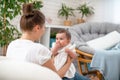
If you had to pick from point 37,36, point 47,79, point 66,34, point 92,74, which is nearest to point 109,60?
point 92,74

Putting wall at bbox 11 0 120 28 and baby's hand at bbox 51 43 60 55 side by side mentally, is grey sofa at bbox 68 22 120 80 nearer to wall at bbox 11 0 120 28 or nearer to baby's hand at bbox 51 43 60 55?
wall at bbox 11 0 120 28

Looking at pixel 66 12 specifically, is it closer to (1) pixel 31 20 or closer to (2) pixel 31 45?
(1) pixel 31 20

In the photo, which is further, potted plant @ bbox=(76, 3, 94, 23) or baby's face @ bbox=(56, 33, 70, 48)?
potted plant @ bbox=(76, 3, 94, 23)

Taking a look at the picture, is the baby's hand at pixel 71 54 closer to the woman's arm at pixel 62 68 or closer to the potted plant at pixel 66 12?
the woman's arm at pixel 62 68

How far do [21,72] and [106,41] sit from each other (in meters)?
3.26

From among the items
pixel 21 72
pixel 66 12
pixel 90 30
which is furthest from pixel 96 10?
pixel 21 72

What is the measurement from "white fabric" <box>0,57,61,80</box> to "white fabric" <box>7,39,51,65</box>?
270 mm

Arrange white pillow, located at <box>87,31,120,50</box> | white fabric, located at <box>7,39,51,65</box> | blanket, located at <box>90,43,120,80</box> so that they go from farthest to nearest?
white pillow, located at <box>87,31,120,50</box>
blanket, located at <box>90,43,120,80</box>
white fabric, located at <box>7,39,51,65</box>

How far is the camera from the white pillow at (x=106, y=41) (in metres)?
3.98

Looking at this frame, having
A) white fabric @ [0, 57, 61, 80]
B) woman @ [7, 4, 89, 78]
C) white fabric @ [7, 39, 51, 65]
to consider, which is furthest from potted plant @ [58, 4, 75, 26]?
white fabric @ [0, 57, 61, 80]

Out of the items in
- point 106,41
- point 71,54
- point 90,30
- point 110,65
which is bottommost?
point 110,65

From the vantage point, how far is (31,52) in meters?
1.33

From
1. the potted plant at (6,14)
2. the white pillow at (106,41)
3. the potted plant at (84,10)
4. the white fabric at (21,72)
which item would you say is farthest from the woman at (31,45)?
the potted plant at (84,10)

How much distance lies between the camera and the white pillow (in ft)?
13.1
